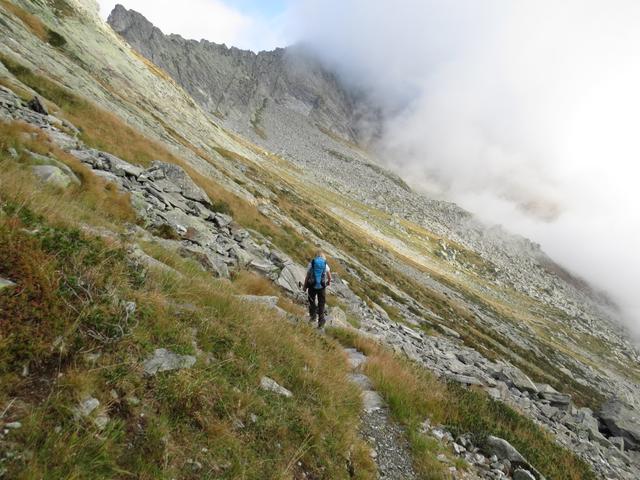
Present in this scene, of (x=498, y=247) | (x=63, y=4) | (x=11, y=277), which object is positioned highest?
(x=498, y=247)

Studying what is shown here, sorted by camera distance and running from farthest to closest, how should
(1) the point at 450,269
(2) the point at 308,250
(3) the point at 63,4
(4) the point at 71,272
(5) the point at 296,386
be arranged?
(1) the point at 450,269, (3) the point at 63,4, (2) the point at 308,250, (5) the point at 296,386, (4) the point at 71,272

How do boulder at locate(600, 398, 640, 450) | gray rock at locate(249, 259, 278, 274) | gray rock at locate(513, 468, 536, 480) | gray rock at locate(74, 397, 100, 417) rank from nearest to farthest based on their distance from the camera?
gray rock at locate(74, 397, 100, 417) → gray rock at locate(513, 468, 536, 480) → gray rock at locate(249, 259, 278, 274) → boulder at locate(600, 398, 640, 450)

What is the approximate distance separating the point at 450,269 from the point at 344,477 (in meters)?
104

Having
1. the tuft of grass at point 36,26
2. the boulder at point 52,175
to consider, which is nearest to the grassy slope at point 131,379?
the boulder at point 52,175

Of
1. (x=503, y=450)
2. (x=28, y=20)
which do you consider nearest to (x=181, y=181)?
(x=503, y=450)

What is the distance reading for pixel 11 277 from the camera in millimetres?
3879

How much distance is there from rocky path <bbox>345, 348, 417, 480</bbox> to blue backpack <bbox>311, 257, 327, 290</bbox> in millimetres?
4614

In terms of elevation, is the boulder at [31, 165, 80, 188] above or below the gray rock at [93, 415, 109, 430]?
below

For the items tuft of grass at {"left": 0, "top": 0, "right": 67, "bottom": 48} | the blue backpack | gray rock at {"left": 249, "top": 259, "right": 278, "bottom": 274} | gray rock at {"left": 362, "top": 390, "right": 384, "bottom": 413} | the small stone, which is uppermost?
tuft of grass at {"left": 0, "top": 0, "right": 67, "bottom": 48}

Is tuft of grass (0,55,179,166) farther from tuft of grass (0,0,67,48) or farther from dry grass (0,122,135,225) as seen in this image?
tuft of grass (0,0,67,48)

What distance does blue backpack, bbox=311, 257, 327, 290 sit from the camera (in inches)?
492

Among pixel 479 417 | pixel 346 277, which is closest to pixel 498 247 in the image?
pixel 346 277

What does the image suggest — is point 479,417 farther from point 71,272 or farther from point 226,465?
point 71,272

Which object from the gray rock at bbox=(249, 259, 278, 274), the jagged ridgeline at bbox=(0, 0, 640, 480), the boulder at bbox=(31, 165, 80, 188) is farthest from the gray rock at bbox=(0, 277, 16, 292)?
the gray rock at bbox=(249, 259, 278, 274)
